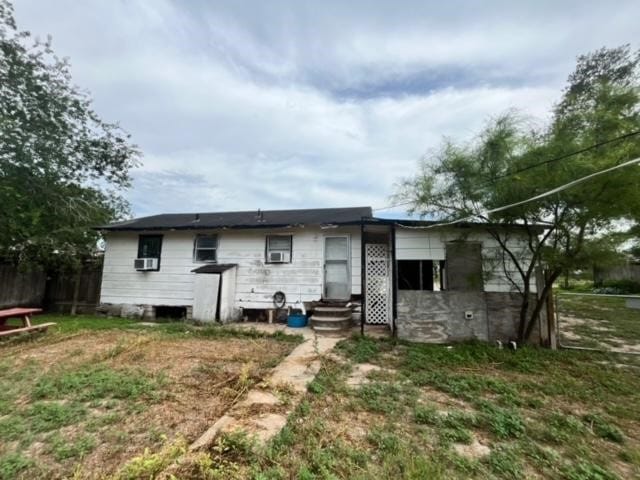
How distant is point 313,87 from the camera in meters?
8.86

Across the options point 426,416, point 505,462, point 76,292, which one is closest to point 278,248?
point 426,416

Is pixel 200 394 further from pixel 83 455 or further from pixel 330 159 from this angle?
pixel 330 159

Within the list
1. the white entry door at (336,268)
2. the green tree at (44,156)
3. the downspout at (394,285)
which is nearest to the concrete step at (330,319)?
the white entry door at (336,268)

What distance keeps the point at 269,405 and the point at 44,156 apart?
11.6 metres

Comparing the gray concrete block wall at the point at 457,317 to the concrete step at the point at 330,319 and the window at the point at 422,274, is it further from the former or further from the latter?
the concrete step at the point at 330,319

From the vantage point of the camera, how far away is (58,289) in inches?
404

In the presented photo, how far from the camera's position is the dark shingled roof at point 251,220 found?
8.38 m

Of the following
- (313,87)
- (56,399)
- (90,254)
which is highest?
(313,87)

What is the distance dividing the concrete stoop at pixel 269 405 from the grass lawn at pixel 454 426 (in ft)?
0.43

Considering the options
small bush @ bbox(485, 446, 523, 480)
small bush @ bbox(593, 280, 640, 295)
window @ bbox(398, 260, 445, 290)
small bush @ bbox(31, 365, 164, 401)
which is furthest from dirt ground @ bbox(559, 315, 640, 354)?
small bush @ bbox(31, 365, 164, 401)

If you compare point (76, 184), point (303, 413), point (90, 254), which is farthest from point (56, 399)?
point (76, 184)

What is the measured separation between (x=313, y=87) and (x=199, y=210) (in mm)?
6713

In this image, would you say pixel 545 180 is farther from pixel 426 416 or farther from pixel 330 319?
pixel 330 319

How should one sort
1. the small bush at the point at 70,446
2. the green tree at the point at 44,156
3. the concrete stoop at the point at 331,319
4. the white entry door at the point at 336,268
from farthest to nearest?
the green tree at the point at 44,156 → the white entry door at the point at 336,268 → the concrete stoop at the point at 331,319 → the small bush at the point at 70,446
